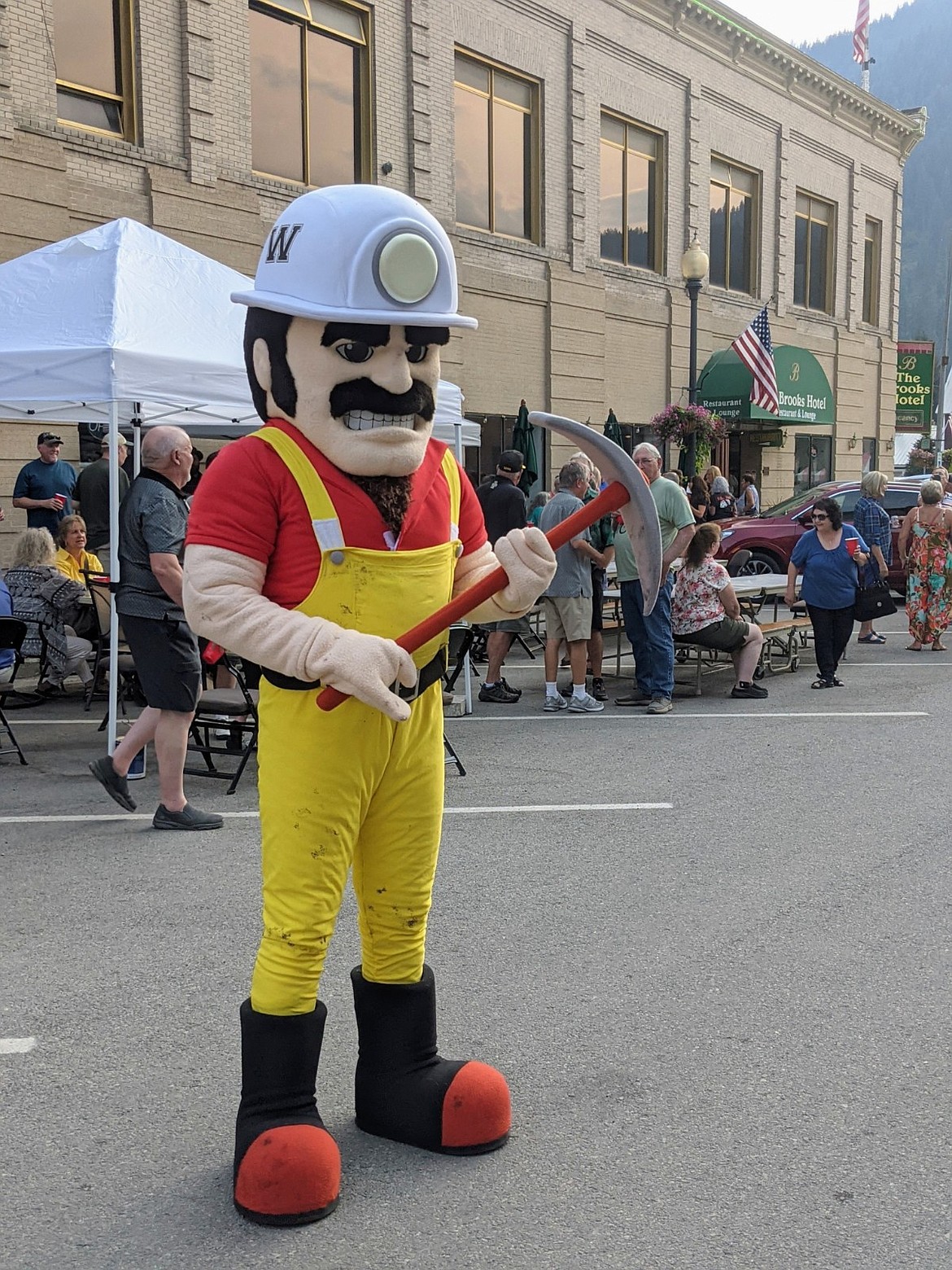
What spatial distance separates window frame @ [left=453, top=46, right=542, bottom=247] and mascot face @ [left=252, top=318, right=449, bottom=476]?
15.1 metres

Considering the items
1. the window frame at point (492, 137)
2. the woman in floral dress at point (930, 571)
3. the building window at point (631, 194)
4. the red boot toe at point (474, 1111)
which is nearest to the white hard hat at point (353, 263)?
the red boot toe at point (474, 1111)

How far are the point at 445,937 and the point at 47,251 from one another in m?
5.50

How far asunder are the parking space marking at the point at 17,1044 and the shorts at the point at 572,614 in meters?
5.62

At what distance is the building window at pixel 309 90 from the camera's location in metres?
14.6

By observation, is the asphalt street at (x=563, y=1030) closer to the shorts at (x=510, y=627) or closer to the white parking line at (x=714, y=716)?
the white parking line at (x=714, y=716)

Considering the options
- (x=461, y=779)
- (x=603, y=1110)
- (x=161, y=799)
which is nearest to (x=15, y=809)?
(x=161, y=799)

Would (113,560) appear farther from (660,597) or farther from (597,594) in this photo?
(597,594)

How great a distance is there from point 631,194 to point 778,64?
618cm

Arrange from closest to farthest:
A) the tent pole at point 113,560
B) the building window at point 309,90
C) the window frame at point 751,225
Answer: the tent pole at point 113,560 < the building window at point 309,90 < the window frame at point 751,225

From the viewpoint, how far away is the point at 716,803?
6.23m

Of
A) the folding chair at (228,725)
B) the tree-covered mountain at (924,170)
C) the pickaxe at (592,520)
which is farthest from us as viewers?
the tree-covered mountain at (924,170)

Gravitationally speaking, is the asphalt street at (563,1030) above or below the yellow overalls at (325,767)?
below

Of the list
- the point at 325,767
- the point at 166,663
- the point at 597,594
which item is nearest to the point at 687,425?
the point at 597,594

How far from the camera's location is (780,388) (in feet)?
77.1
